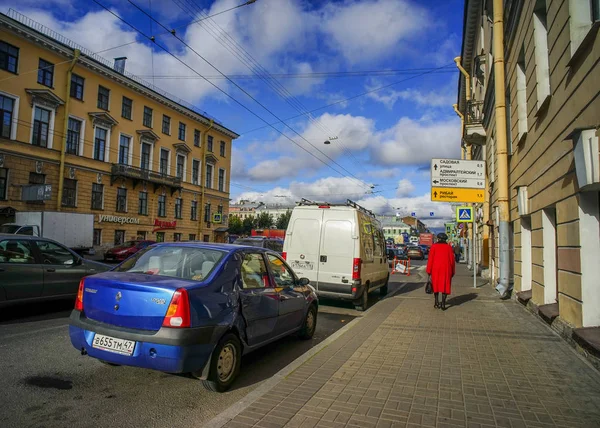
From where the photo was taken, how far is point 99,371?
4.50 metres

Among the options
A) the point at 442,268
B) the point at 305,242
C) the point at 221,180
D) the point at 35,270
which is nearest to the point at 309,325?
the point at 305,242

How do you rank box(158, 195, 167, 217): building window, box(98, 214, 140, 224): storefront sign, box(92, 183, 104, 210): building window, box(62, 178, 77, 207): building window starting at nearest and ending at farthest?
box(62, 178, 77, 207): building window → box(92, 183, 104, 210): building window → box(98, 214, 140, 224): storefront sign → box(158, 195, 167, 217): building window

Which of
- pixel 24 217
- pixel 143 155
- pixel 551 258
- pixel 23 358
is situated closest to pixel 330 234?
pixel 551 258

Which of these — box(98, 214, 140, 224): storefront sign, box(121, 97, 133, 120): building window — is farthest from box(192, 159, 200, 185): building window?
box(98, 214, 140, 224): storefront sign

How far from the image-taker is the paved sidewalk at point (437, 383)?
3438mm

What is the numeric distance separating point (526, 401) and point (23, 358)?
18.3 feet

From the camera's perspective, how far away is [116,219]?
32938 mm

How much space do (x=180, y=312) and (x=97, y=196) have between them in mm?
31966

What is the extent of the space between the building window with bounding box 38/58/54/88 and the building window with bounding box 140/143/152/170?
997 centimetres

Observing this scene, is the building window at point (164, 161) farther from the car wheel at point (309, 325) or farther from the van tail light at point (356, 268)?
the car wheel at point (309, 325)

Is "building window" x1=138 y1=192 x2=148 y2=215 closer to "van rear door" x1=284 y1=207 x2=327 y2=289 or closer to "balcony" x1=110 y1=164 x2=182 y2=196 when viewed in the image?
"balcony" x1=110 y1=164 x2=182 y2=196

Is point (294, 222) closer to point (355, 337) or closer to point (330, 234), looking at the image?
point (330, 234)

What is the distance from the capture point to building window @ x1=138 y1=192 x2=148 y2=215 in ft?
118

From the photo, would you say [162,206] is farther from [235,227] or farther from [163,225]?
[235,227]
